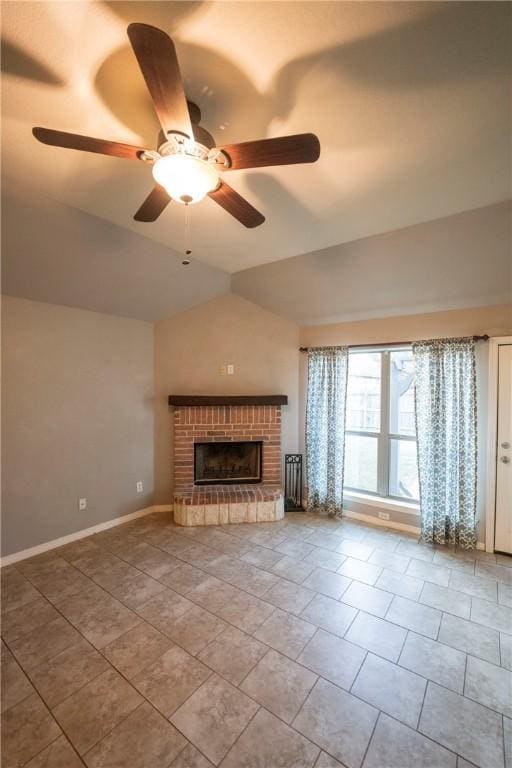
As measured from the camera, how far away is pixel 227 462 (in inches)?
166

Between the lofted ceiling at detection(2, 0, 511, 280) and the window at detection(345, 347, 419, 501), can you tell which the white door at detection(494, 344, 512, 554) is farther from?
the lofted ceiling at detection(2, 0, 511, 280)

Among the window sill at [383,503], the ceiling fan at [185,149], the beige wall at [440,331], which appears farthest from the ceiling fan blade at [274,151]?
the window sill at [383,503]

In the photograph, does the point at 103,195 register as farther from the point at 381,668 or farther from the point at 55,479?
the point at 381,668

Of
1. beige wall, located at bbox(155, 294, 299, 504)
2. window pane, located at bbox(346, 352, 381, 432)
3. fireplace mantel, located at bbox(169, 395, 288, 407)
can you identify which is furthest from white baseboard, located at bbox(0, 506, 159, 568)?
window pane, located at bbox(346, 352, 381, 432)

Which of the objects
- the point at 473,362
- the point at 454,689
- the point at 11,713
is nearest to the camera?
the point at 11,713

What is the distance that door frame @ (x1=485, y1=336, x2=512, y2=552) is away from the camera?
304cm

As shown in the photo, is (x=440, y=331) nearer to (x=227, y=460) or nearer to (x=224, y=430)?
(x=224, y=430)

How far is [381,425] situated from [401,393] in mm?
467

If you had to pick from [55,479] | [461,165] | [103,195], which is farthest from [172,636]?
[461,165]

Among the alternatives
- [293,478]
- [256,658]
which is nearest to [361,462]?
[293,478]

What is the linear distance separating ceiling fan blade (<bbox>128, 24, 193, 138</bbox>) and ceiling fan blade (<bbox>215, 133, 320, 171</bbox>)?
7.6 inches

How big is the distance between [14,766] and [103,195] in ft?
10.0

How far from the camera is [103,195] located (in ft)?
6.86

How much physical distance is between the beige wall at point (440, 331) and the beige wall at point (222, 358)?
0.63m
